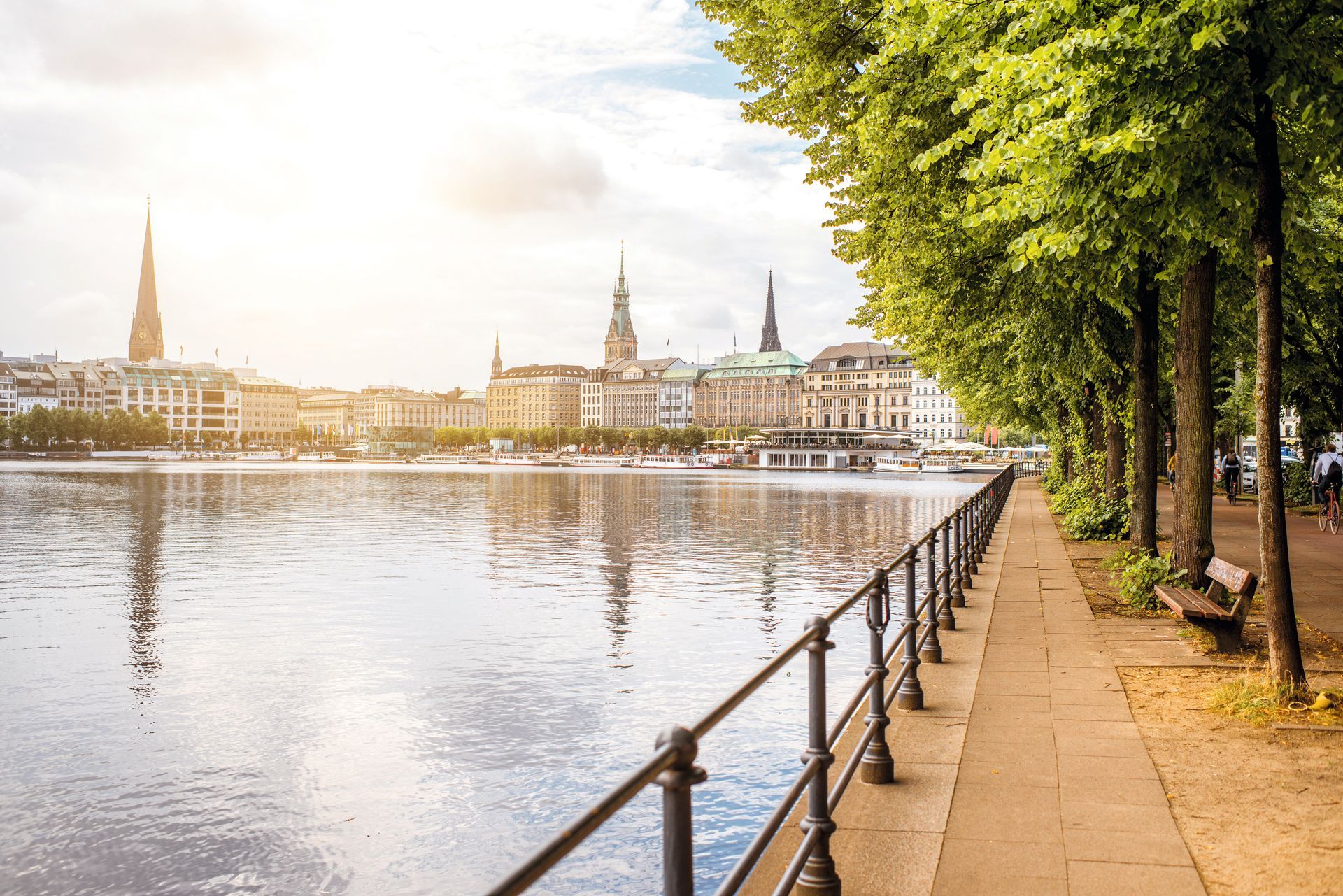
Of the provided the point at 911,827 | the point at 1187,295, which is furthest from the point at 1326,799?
the point at 1187,295

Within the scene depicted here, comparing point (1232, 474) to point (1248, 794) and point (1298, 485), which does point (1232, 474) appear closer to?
point (1298, 485)

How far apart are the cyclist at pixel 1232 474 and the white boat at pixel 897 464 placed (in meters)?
104

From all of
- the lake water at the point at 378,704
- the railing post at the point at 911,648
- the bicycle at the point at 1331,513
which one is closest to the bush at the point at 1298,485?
the bicycle at the point at 1331,513

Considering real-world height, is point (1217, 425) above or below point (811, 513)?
above

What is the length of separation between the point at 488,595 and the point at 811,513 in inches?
1140

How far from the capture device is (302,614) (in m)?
20.5

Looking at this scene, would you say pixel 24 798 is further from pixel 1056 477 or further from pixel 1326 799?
pixel 1056 477

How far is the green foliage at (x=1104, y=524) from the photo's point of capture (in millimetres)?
25078

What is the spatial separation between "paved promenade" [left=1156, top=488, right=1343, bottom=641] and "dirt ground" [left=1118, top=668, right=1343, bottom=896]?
67.8 inches

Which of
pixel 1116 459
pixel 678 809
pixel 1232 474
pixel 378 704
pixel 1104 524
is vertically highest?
pixel 1116 459

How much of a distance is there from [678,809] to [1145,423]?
16.2 m

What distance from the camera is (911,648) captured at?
854 centimetres

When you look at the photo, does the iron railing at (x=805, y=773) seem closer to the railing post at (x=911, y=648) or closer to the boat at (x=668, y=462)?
the railing post at (x=911, y=648)

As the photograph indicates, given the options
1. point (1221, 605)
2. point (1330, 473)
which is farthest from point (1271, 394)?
point (1330, 473)
